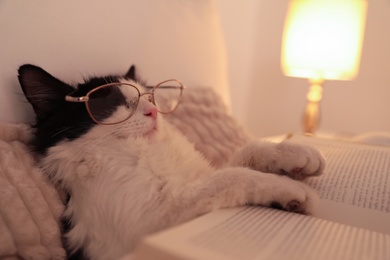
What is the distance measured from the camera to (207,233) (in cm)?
44

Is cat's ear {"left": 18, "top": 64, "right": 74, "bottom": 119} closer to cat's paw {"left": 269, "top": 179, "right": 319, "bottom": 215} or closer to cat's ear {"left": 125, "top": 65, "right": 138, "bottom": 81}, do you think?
cat's ear {"left": 125, "top": 65, "right": 138, "bottom": 81}

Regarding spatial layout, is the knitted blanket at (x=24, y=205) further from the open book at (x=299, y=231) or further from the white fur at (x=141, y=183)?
the open book at (x=299, y=231)

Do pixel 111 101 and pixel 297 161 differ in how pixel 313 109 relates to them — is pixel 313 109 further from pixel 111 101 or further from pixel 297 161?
pixel 111 101

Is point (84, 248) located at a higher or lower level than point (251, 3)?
lower

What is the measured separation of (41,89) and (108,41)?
29 cm

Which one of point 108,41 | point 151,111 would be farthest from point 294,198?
point 108,41

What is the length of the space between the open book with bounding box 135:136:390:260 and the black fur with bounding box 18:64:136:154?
426 mm

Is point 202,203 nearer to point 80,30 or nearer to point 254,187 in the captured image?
point 254,187

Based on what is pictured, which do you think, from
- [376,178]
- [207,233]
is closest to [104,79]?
[207,233]

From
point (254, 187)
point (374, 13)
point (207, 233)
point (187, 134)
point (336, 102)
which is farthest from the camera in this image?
point (336, 102)

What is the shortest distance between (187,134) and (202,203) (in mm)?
481

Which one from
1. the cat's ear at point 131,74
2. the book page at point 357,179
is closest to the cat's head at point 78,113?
the cat's ear at point 131,74

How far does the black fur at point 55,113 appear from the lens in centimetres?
→ 74

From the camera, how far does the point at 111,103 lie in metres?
0.79
